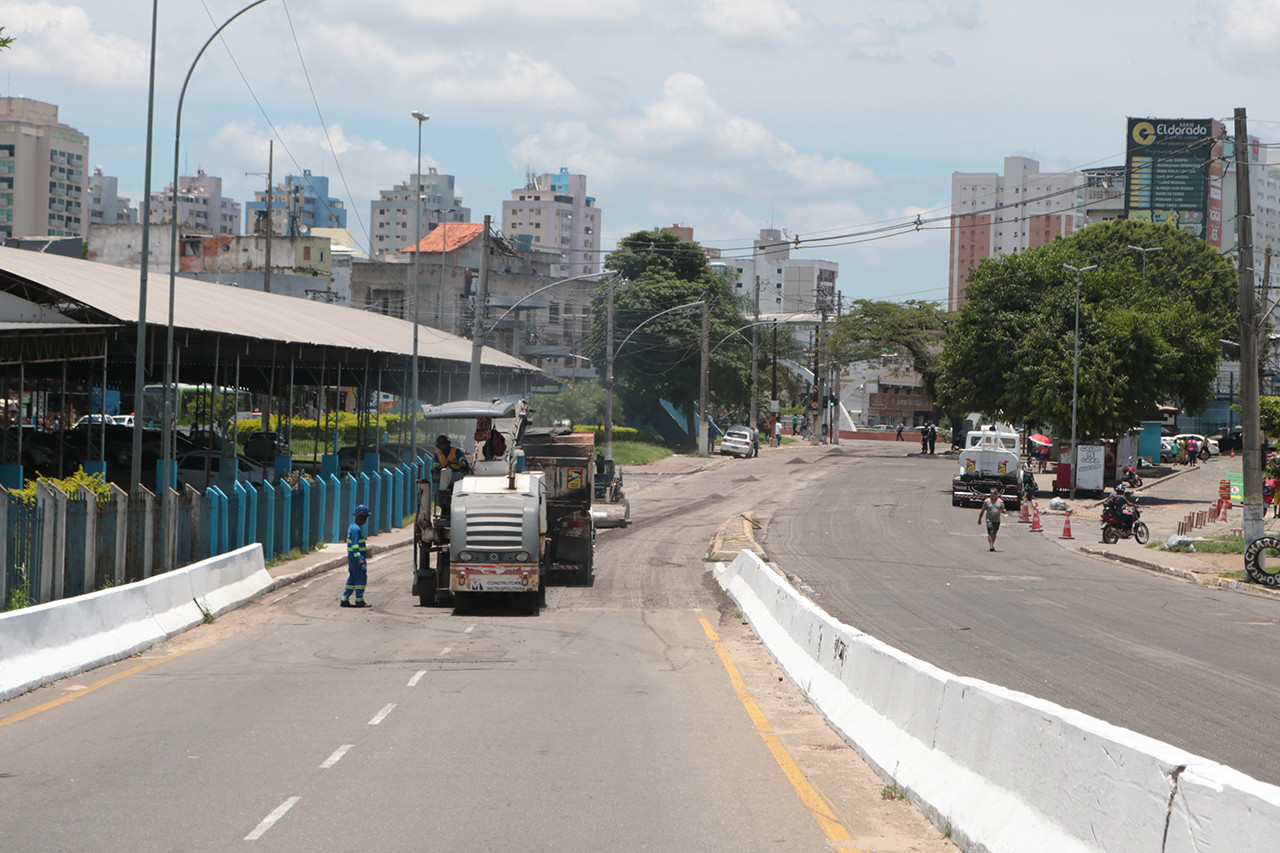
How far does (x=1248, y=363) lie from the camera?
Answer: 3167 centimetres

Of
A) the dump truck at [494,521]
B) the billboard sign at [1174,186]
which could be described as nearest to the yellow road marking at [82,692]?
the dump truck at [494,521]

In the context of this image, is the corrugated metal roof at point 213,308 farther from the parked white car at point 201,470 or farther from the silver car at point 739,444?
the silver car at point 739,444

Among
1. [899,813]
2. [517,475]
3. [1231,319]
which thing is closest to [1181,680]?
[899,813]

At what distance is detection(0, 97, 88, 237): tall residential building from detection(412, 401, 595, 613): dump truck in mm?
145567

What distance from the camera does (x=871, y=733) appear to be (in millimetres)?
10680

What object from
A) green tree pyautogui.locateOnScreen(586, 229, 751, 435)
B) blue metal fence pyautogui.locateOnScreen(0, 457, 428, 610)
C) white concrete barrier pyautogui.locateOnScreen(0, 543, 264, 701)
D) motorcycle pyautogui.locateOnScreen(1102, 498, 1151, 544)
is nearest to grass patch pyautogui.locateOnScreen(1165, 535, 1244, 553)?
motorcycle pyautogui.locateOnScreen(1102, 498, 1151, 544)

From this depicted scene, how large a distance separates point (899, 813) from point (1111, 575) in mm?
23964

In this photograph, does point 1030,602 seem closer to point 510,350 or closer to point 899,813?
point 899,813

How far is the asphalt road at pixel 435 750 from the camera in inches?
313

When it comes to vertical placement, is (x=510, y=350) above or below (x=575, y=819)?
above

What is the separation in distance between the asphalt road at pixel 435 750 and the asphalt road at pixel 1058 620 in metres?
3.03

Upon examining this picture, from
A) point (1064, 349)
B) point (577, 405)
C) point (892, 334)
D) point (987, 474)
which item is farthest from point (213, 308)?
point (892, 334)

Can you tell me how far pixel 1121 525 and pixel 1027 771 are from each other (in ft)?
117

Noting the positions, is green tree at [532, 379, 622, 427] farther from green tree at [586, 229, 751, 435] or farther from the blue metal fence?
the blue metal fence
